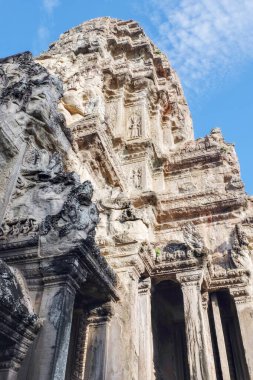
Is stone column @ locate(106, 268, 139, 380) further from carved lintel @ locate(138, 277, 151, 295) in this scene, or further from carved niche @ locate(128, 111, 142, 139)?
carved niche @ locate(128, 111, 142, 139)

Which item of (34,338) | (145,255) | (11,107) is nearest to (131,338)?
(145,255)

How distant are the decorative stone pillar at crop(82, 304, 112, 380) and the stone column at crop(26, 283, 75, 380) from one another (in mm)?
2742

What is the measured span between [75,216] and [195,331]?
5.98 metres

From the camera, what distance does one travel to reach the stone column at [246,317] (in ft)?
35.2

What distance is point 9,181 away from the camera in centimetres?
613

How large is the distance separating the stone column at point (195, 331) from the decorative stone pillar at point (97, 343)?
10.1 feet

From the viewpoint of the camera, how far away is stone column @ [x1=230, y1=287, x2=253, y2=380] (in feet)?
35.2

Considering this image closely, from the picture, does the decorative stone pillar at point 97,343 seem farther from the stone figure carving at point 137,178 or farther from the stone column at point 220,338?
the stone figure carving at point 137,178

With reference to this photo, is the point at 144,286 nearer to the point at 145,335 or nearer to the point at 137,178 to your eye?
the point at 145,335

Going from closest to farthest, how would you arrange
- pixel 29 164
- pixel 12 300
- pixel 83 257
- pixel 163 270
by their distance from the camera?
pixel 12 300 → pixel 83 257 → pixel 29 164 → pixel 163 270

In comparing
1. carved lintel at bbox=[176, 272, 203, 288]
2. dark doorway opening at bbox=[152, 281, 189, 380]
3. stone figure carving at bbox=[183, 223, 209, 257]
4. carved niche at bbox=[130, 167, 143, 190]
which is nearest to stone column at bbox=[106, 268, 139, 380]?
carved lintel at bbox=[176, 272, 203, 288]

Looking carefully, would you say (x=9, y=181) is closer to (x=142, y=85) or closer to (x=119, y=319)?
(x=119, y=319)

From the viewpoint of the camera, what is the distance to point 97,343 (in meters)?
7.42

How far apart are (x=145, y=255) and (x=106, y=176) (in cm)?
492
